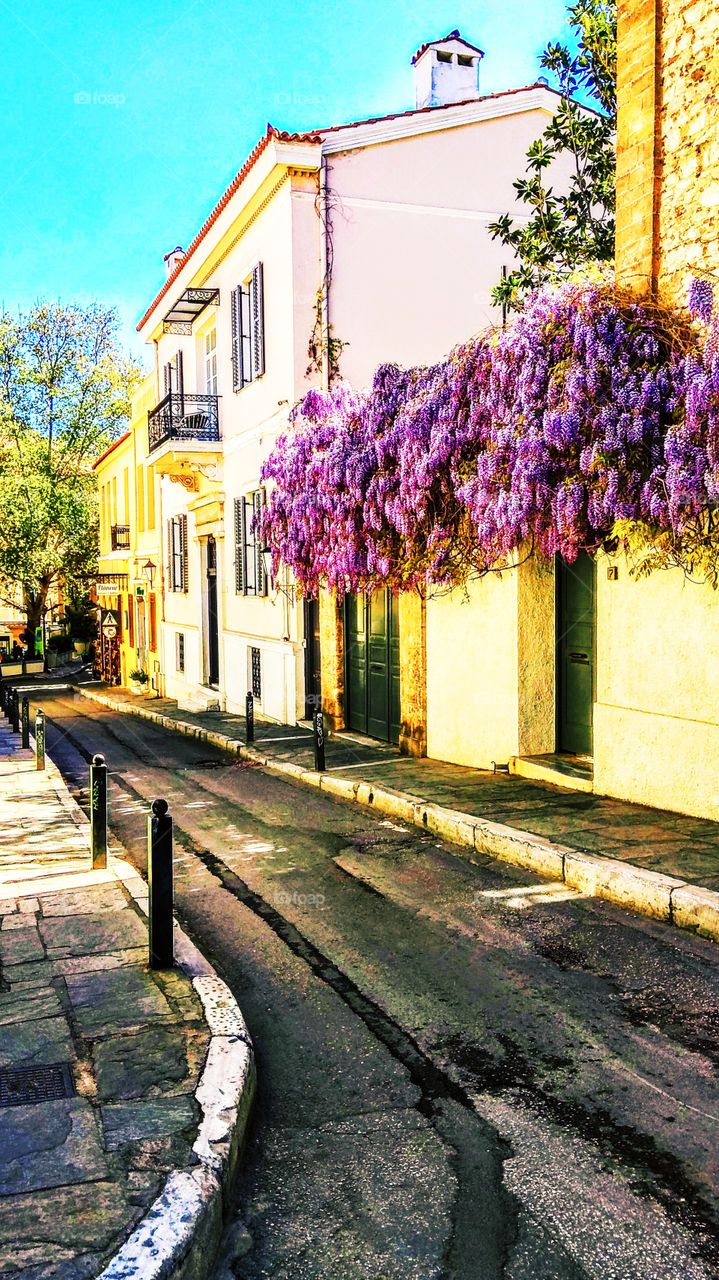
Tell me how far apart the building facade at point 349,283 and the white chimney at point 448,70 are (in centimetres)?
3

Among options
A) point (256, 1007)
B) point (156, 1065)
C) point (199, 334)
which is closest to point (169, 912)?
point (256, 1007)

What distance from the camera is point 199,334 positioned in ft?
77.0

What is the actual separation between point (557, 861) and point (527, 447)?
4.02 meters

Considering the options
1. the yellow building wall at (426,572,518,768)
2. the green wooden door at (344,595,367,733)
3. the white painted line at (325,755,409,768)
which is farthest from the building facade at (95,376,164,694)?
the yellow building wall at (426,572,518,768)

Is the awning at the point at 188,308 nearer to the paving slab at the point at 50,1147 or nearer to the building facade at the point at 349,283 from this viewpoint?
the building facade at the point at 349,283

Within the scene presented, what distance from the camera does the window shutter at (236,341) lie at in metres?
Result: 19.6

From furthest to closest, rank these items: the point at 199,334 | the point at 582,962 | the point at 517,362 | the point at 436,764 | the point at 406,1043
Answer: the point at 199,334 → the point at 436,764 → the point at 517,362 → the point at 582,962 → the point at 406,1043

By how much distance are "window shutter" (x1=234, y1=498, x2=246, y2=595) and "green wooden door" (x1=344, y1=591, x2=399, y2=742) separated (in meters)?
4.42

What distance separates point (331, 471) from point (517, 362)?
4265mm

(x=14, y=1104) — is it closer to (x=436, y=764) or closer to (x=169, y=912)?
(x=169, y=912)

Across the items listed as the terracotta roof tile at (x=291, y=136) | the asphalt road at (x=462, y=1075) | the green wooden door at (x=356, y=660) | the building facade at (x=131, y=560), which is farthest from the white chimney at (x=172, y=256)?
the asphalt road at (x=462, y=1075)

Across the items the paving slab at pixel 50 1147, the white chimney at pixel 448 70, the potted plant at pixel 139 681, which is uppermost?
the white chimney at pixel 448 70

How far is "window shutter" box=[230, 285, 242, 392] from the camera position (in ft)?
64.3

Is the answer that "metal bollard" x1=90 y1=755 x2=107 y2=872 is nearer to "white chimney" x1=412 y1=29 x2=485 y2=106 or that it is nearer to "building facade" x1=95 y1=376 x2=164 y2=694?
"white chimney" x1=412 y1=29 x2=485 y2=106
